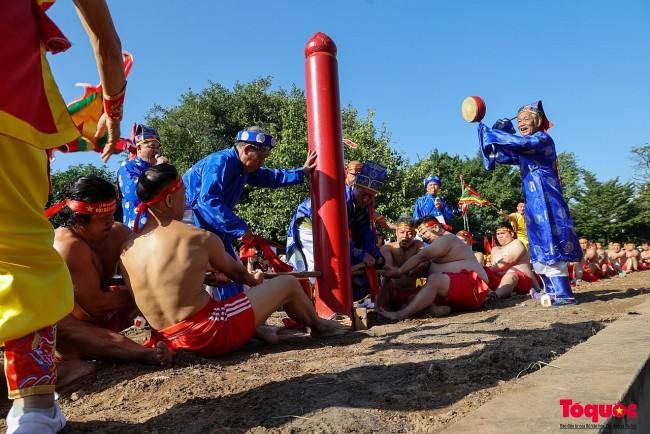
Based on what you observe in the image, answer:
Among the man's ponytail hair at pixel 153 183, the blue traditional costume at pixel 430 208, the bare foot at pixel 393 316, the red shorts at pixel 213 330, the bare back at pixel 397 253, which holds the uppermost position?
the blue traditional costume at pixel 430 208

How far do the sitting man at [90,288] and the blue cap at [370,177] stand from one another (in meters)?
2.39

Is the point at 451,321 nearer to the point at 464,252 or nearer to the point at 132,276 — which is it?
the point at 464,252

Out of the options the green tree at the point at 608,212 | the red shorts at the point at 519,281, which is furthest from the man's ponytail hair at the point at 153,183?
the green tree at the point at 608,212

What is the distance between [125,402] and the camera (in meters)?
2.10

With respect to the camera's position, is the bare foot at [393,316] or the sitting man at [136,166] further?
the sitting man at [136,166]

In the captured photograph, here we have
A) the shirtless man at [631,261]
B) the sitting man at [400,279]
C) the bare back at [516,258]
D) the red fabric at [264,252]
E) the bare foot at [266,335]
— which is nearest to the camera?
the bare foot at [266,335]

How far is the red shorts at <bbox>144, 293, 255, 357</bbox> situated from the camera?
2.70 metres

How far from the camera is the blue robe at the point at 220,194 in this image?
3664mm

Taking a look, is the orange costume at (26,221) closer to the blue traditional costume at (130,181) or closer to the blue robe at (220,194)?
the blue robe at (220,194)

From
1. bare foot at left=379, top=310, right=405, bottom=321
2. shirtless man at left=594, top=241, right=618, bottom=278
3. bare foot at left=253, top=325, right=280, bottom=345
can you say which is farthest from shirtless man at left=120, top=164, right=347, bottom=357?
shirtless man at left=594, top=241, right=618, bottom=278

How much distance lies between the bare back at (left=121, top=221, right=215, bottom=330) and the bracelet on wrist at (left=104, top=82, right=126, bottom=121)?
88cm

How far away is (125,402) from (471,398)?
1.39 meters

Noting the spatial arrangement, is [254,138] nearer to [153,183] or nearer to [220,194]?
[220,194]

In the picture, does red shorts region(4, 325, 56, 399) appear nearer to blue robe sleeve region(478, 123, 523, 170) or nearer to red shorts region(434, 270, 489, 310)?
red shorts region(434, 270, 489, 310)
